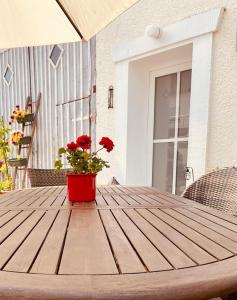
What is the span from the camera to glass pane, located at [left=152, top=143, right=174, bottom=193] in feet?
9.49

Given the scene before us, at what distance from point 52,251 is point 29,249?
0.22 ft

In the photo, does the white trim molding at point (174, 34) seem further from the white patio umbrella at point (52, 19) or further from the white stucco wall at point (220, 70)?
the white patio umbrella at point (52, 19)

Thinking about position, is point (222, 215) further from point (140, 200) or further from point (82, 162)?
point (82, 162)

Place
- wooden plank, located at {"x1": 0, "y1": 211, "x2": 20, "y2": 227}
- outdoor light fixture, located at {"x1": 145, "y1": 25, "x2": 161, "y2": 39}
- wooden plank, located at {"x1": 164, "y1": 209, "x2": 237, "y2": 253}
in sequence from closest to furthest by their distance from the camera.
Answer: wooden plank, located at {"x1": 164, "y1": 209, "x2": 237, "y2": 253} → wooden plank, located at {"x1": 0, "y1": 211, "x2": 20, "y2": 227} → outdoor light fixture, located at {"x1": 145, "y1": 25, "x2": 161, "y2": 39}

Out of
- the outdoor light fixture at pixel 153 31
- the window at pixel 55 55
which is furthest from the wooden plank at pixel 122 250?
the window at pixel 55 55

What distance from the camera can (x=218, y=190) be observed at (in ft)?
5.34

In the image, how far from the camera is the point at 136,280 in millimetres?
550

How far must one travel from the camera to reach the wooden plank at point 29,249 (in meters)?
0.61

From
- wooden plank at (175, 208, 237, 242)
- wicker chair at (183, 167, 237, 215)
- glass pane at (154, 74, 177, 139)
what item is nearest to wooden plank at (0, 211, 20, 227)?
wooden plank at (175, 208, 237, 242)

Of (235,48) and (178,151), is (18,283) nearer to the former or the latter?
(235,48)

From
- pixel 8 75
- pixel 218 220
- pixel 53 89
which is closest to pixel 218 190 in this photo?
pixel 218 220

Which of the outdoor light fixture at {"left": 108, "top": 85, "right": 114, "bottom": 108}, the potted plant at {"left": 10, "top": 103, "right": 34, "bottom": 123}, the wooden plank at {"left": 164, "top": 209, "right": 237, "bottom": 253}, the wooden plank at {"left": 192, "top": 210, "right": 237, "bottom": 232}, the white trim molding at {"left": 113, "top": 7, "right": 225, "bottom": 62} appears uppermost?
the white trim molding at {"left": 113, "top": 7, "right": 225, "bottom": 62}

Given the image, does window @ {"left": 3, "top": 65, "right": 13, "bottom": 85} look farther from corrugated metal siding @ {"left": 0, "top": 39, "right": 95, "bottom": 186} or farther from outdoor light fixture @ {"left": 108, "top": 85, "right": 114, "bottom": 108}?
outdoor light fixture @ {"left": 108, "top": 85, "right": 114, "bottom": 108}

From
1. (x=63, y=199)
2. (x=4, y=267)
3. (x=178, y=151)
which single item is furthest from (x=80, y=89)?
(x=4, y=267)
